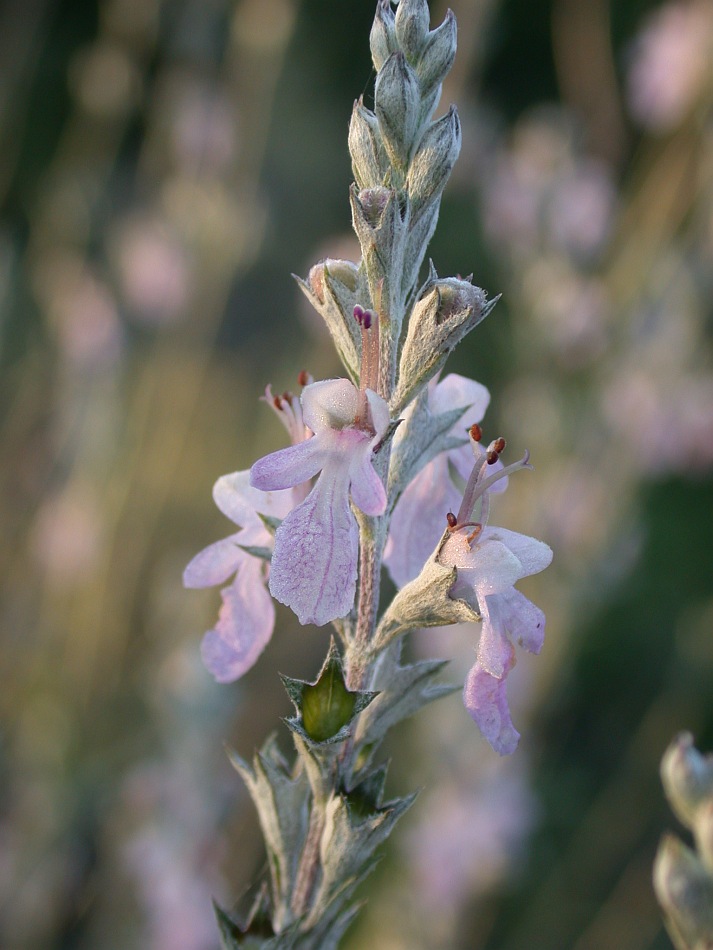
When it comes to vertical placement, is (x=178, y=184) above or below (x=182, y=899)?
above

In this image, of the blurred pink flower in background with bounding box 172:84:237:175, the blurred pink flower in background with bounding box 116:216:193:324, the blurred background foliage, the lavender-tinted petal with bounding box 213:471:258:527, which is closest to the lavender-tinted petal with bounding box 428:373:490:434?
the lavender-tinted petal with bounding box 213:471:258:527

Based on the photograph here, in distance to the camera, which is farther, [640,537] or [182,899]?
[640,537]

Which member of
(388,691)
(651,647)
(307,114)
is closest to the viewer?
(388,691)

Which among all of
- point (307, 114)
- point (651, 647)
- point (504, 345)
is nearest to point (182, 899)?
point (504, 345)

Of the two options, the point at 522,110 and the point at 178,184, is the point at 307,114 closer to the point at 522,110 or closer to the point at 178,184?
the point at 522,110

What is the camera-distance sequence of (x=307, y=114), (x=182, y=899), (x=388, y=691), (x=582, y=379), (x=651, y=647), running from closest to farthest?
1. (x=388, y=691)
2. (x=182, y=899)
3. (x=582, y=379)
4. (x=651, y=647)
5. (x=307, y=114)

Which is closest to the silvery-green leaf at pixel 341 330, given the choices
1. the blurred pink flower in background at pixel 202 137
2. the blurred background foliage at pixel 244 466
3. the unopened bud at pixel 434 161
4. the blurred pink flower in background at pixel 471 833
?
the unopened bud at pixel 434 161

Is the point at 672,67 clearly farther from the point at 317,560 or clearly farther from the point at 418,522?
→ the point at 317,560

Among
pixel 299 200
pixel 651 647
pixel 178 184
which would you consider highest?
pixel 299 200
